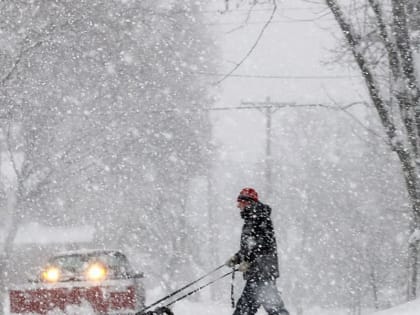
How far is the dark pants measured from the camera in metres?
7.42

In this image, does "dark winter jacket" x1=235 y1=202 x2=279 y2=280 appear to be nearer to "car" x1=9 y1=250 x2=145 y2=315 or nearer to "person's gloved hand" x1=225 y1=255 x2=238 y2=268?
"person's gloved hand" x1=225 y1=255 x2=238 y2=268

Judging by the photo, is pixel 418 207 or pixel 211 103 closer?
pixel 418 207

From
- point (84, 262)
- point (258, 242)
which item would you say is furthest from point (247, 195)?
point (84, 262)

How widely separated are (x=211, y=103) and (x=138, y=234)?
6.13m

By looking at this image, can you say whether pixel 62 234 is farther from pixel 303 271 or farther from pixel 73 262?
pixel 73 262

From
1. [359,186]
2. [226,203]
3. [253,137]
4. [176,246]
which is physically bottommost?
[176,246]

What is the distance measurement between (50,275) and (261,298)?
3.89m

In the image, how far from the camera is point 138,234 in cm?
2953

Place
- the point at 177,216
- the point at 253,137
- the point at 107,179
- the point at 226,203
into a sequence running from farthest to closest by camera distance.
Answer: the point at 253,137 < the point at 226,203 < the point at 177,216 < the point at 107,179

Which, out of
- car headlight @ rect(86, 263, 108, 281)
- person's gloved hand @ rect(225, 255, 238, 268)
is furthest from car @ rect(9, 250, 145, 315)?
person's gloved hand @ rect(225, 255, 238, 268)

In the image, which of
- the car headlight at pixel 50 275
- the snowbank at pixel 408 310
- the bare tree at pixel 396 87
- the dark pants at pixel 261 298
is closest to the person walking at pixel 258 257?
the dark pants at pixel 261 298

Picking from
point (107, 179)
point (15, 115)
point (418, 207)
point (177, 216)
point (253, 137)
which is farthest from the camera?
point (253, 137)

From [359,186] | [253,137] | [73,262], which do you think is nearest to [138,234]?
[359,186]

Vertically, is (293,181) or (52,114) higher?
(293,181)
